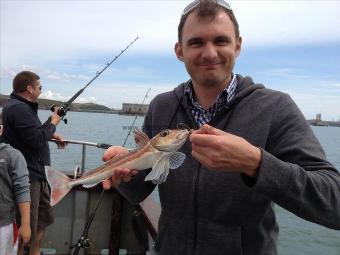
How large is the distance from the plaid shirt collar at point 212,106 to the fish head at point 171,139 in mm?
307

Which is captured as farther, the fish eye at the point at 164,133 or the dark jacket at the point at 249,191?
the fish eye at the point at 164,133

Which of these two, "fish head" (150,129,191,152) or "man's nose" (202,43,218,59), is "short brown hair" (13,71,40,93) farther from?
"man's nose" (202,43,218,59)

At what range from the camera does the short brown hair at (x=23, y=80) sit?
6771mm

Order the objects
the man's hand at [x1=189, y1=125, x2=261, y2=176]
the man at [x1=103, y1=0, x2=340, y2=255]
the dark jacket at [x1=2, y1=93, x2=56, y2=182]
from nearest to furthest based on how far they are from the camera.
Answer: the man's hand at [x1=189, y1=125, x2=261, y2=176]
the man at [x1=103, y1=0, x2=340, y2=255]
the dark jacket at [x1=2, y1=93, x2=56, y2=182]

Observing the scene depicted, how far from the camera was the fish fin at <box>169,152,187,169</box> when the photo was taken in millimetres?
2811

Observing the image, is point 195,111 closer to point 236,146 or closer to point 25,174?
point 236,146

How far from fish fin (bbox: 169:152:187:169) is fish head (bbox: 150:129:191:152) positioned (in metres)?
0.05

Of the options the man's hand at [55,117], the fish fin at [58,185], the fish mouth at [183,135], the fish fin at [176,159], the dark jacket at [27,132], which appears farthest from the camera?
the man's hand at [55,117]

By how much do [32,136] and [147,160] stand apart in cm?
397

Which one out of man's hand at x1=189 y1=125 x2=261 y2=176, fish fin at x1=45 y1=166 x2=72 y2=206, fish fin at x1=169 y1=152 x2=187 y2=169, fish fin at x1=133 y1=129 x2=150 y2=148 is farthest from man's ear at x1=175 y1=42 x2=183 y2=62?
fish fin at x1=45 y1=166 x2=72 y2=206

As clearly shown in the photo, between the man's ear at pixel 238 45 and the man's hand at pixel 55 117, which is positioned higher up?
the man's ear at pixel 238 45

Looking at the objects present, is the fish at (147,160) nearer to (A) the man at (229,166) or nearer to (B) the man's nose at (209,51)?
(A) the man at (229,166)

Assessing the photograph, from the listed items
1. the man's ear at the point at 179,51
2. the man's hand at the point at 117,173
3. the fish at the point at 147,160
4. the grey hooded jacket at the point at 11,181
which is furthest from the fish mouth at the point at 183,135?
the grey hooded jacket at the point at 11,181

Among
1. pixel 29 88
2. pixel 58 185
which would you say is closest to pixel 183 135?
pixel 58 185
